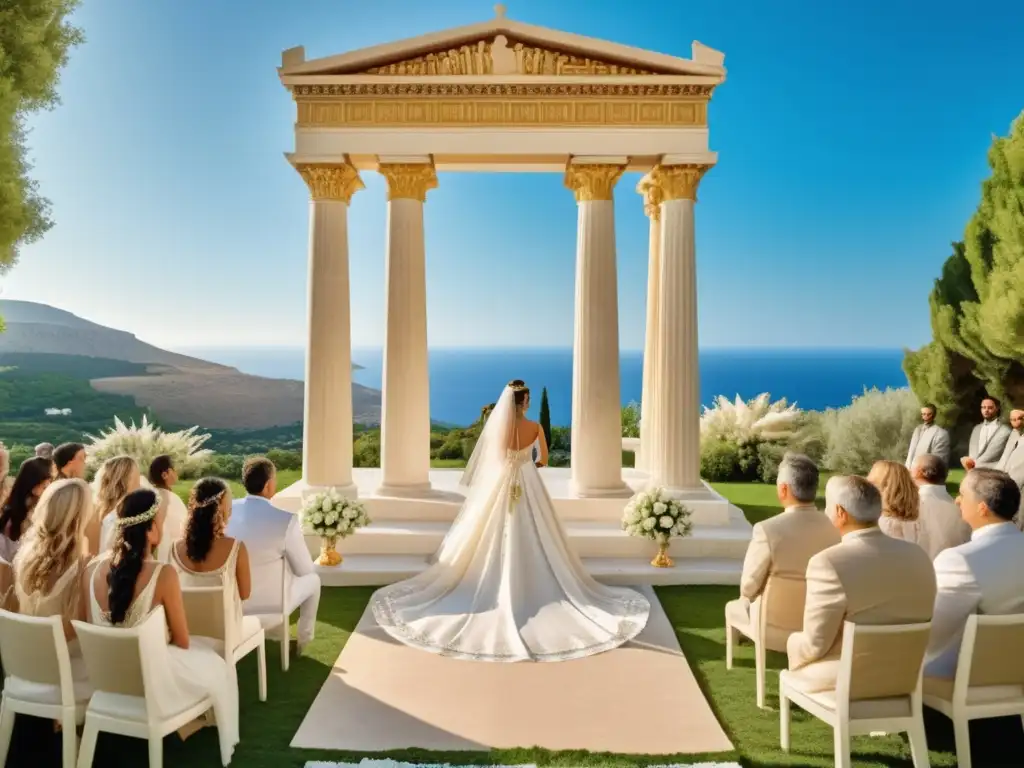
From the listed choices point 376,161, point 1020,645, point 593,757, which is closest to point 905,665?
point 1020,645

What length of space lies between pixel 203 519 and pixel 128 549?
3.00 ft

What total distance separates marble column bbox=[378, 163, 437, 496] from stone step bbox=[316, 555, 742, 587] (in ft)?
4.78

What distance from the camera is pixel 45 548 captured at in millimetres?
4227

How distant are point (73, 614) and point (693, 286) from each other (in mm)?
8447

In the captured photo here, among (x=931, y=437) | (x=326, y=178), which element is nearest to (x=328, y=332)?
(x=326, y=178)

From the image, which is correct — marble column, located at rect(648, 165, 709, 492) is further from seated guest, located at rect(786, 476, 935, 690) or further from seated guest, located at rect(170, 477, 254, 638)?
seated guest, located at rect(170, 477, 254, 638)

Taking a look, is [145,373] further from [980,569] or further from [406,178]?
[980,569]

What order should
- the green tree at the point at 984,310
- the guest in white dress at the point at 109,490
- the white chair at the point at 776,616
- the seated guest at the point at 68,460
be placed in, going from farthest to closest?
the green tree at the point at 984,310 → the seated guest at the point at 68,460 → the guest in white dress at the point at 109,490 → the white chair at the point at 776,616

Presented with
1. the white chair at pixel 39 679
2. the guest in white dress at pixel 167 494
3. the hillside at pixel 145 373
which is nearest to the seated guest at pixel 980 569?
the white chair at pixel 39 679

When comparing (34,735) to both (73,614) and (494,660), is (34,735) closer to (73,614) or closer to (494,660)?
(73,614)

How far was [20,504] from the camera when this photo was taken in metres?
5.30

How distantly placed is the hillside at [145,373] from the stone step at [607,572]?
2219 cm

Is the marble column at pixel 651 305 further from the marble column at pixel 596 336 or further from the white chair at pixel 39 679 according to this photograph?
the white chair at pixel 39 679

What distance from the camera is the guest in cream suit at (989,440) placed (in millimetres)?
9976
